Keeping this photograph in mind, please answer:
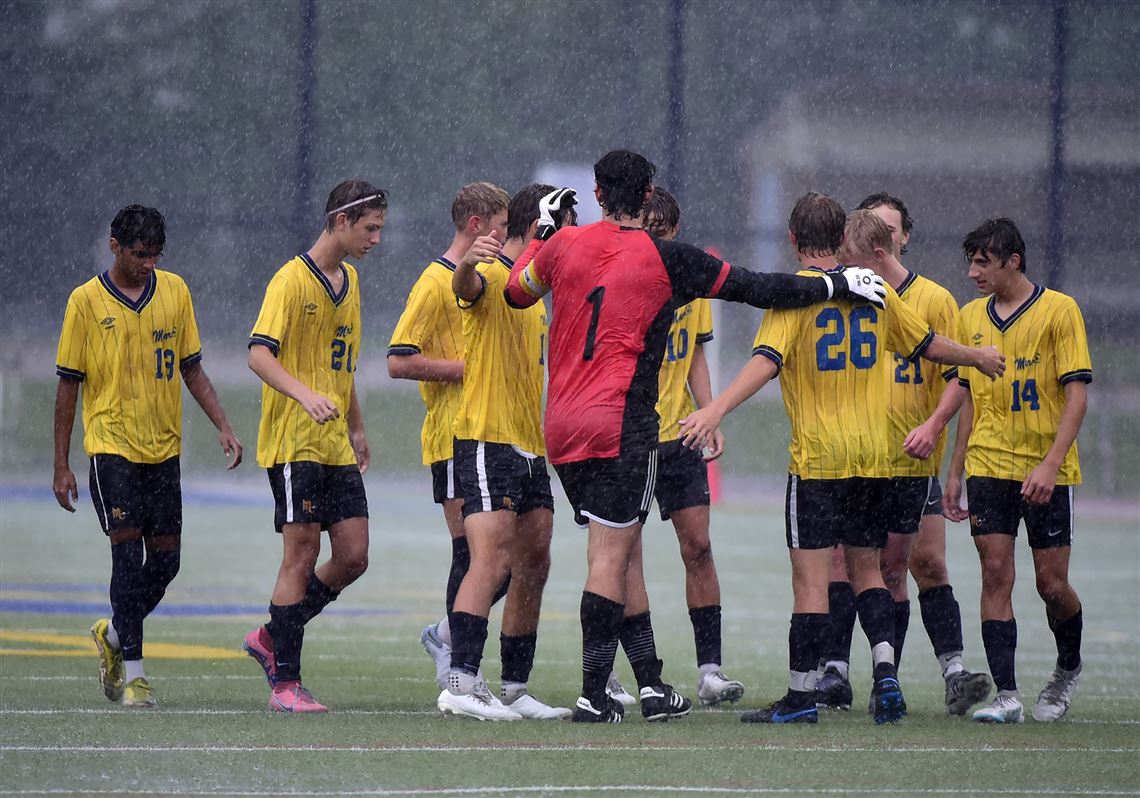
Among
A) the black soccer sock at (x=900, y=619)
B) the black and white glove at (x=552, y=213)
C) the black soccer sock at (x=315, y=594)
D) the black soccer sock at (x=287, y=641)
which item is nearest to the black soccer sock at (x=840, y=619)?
the black soccer sock at (x=900, y=619)

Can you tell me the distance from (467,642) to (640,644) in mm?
671

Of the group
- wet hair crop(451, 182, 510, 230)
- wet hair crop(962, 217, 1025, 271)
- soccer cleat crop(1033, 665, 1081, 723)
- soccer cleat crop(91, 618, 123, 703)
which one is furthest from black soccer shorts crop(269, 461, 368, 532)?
soccer cleat crop(1033, 665, 1081, 723)

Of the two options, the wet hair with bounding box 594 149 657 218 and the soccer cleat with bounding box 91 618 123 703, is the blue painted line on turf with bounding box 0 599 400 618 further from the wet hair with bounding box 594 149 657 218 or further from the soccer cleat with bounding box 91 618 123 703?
the wet hair with bounding box 594 149 657 218

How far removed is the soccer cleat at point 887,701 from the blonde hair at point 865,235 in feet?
5.30

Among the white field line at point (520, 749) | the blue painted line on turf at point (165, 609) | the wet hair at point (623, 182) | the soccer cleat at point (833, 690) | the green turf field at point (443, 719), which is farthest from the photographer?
the blue painted line on turf at point (165, 609)

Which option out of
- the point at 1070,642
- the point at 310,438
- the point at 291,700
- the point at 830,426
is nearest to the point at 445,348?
the point at 310,438

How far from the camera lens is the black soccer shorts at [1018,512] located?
6539mm

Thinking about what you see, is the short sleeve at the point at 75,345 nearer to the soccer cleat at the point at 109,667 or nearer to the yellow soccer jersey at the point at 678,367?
the soccer cleat at the point at 109,667

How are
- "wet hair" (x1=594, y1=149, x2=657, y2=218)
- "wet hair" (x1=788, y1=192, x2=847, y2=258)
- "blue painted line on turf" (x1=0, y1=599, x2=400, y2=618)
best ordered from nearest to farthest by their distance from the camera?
1. "wet hair" (x1=594, y1=149, x2=657, y2=218)
2. "wet hair" (x1=788, y1=192, x2=847, y2=258)
3. "blue painted line on turf" (x1=0, y1=599, x2=400, y2=618)

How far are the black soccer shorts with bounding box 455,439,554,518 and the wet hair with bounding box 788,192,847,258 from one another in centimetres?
125

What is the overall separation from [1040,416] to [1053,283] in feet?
44.1

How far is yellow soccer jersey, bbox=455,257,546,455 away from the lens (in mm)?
6348

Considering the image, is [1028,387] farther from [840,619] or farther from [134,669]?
[134,669]

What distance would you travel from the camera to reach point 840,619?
691 centimetres
